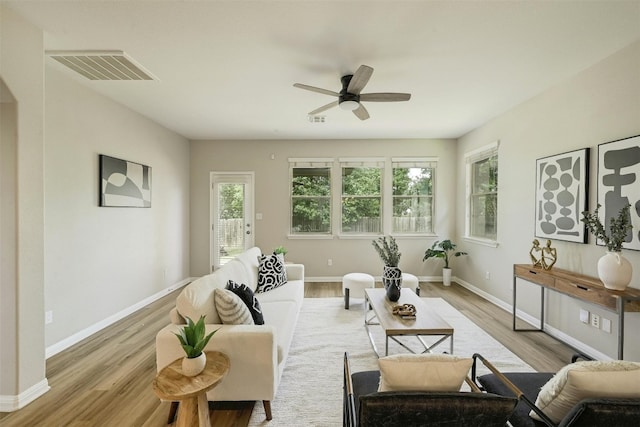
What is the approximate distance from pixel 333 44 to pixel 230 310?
2222mm

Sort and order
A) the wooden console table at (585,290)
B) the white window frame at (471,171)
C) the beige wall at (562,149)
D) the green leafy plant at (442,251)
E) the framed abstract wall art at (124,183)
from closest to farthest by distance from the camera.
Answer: the wooden console table at (585,290)
the beige wall at (562,149)
the framed abstract wall art at (124,183)
the white window frame at (471,171)
the green leafy plant at (442,251)

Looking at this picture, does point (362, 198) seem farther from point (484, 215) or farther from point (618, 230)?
point (618, 230)

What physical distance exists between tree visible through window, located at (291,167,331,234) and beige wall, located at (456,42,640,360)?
8.92 feet

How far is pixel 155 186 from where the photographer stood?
177 inches

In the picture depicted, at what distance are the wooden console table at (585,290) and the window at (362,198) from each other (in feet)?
8.74

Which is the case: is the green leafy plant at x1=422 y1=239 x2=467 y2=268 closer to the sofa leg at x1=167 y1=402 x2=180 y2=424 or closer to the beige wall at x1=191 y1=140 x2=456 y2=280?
the beige wall at x1=191 y1=140 x2=456 y2=280

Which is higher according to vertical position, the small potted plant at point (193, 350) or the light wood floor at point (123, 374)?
the small potted plant at point (193, 350)

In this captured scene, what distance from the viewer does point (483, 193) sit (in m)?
4.79

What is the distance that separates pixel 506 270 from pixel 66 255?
5.34m

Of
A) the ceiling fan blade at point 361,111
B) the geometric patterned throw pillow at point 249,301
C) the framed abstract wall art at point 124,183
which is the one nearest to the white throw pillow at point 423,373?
the geometric patterned throw pillow at point 249,301

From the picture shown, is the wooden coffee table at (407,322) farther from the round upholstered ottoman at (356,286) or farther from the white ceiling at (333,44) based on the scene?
the white ceiling at (333,44)

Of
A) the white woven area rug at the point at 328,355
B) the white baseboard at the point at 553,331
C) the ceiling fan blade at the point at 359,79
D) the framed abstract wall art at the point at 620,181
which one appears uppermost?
the ceiling fan blade at the point at 359,79

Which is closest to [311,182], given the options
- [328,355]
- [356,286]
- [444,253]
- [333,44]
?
[356,286]

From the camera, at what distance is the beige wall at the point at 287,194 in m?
5.59
